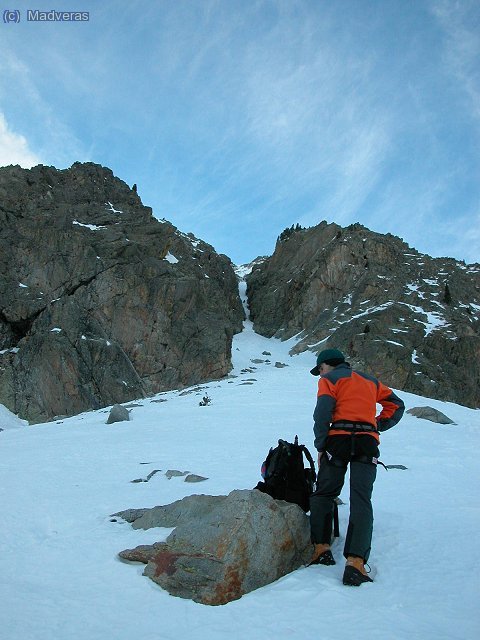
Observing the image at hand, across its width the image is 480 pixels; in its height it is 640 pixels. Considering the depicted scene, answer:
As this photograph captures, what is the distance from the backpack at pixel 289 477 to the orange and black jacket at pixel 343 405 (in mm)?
479

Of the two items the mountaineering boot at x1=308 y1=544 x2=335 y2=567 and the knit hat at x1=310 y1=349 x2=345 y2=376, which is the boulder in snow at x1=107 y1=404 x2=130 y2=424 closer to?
the knit hat at x1=310 y1=349 x2=345 y2=376

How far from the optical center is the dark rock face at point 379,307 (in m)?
50.3

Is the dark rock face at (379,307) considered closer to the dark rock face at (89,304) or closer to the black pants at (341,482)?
the dark rock face at (89,304)

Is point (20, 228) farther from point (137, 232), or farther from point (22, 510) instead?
point (22, 510)

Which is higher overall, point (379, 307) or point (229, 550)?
point (379, 307)

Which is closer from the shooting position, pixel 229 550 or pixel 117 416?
pixel 229 550

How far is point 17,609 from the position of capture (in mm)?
4211

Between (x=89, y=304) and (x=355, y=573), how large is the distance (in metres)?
43.9

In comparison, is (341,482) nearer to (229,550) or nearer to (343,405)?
(343,405)

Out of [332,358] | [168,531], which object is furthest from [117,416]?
[332,358]

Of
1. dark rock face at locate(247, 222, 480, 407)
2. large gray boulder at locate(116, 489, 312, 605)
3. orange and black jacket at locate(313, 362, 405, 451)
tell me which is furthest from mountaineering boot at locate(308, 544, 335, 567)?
dark rock face at locate(247, 222, 480, 407)

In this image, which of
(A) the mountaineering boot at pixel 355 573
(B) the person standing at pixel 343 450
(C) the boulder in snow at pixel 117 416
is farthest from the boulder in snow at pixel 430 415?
(A) the mountaineering boot at pixel 355 573

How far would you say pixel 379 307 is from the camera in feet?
191

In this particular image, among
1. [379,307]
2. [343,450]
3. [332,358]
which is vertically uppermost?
[379,307]
